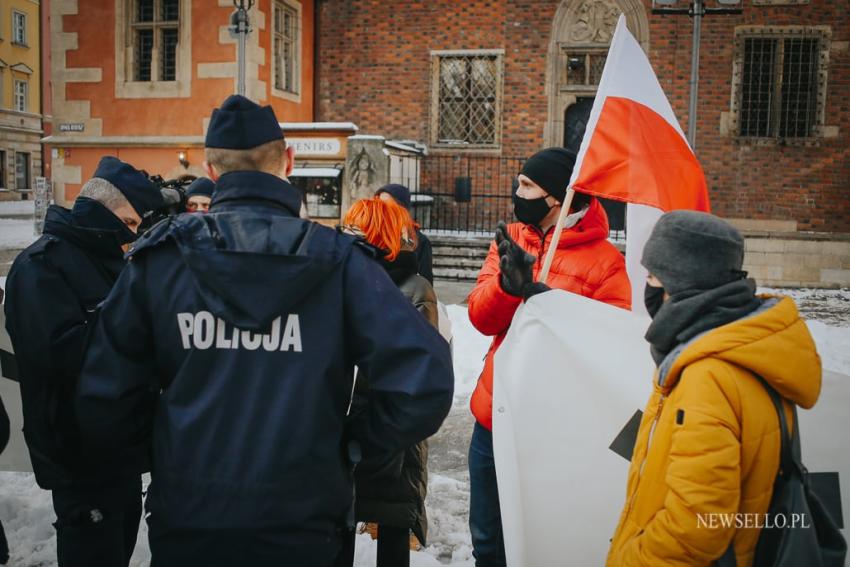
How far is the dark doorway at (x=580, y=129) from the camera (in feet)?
51.2

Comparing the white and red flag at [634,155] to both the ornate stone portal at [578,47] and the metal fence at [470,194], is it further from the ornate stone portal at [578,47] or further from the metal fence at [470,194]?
the ornate stone portal at [578,47]

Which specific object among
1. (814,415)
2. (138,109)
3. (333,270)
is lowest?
(814,415)

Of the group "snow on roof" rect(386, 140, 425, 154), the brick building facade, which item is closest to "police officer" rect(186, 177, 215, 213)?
"snow on roof" rect(386, 140, 425, 154)

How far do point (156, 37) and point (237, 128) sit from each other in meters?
14.7

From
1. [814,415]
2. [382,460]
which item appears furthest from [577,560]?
[814,415]

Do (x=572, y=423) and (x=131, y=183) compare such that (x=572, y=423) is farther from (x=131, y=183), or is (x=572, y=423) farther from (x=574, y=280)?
(x=131, y=183)

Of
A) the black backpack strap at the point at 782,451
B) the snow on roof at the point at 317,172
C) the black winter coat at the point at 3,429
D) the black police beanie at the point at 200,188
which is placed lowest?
the black winter coat at the point at 3,429

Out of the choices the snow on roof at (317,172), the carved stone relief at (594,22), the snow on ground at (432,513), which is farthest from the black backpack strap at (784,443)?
the carved stone relief at (594,22)

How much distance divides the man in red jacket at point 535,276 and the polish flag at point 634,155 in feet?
0.41

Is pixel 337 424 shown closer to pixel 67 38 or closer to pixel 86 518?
pixel 86 518

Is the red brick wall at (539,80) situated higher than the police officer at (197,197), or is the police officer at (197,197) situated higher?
the red brick wall at (539,80)

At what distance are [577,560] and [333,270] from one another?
150 centimetres

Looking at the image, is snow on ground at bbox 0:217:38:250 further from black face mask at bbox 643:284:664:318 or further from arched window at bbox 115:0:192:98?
black face mask at bbox 643:284:664:318

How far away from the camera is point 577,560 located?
2629 millimetres
